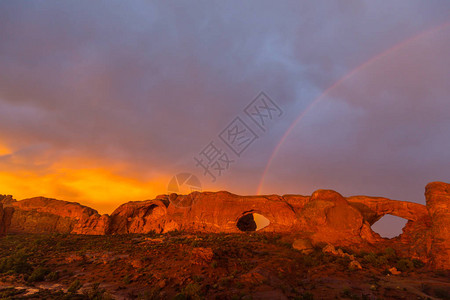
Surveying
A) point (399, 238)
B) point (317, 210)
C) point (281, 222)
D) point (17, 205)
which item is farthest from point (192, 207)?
point (17, 205)

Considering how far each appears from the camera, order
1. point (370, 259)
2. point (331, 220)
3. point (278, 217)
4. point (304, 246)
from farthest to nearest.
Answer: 1. point (278, 217)
2. point (331, 220)
3. point (304, 246)
4. point (370, 259)

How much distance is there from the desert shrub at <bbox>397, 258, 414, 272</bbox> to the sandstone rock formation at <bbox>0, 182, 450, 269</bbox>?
1619mm

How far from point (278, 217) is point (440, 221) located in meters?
18.9

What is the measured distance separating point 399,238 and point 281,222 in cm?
1438

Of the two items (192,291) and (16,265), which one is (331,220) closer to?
(192,291)

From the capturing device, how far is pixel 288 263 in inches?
756

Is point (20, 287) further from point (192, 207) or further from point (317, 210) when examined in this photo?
point (317, 210)

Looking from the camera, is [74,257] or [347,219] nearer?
[74,257]

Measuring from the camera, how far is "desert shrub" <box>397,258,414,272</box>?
18.9 meters

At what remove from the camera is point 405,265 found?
1952 centimetres

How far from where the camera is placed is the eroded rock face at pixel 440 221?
18.2m

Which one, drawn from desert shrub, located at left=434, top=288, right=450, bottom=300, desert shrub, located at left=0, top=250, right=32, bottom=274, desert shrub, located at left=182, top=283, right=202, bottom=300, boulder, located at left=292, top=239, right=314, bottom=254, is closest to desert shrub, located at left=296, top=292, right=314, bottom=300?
desert shrub, located at left=182, top=283, right=202, bottom=300

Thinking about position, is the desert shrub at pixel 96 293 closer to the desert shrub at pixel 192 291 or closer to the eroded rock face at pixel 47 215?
the desert shrub at pixel 192 291

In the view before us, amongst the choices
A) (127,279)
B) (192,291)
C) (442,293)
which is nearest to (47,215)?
(127,279)
